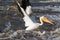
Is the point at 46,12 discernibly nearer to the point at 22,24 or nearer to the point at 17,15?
the point at 17,15

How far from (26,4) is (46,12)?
1449 mm

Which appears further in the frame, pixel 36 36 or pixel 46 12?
→ pixel 46 12

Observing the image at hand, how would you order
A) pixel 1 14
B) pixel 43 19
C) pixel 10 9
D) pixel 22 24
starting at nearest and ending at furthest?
pixel 43 19 < pixel 22 24 < pixel 1 14 < pixel 10 9

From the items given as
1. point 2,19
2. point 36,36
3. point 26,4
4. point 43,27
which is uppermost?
point 26,4

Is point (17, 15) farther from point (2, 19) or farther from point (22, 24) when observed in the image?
point (22, 24)

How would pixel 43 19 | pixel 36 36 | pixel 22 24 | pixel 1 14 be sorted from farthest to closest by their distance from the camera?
pixel 1 14, pixel 22 24, pixel 43 19, pixel 36 36

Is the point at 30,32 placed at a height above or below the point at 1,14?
below

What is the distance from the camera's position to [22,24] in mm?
9344

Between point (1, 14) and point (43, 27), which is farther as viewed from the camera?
point (1, 14)

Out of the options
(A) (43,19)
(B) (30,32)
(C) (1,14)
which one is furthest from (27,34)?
(C) (1,14)

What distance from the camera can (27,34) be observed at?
303 inches

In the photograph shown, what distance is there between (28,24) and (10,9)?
16.8 feet

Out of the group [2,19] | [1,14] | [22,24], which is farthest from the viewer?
[1,14]

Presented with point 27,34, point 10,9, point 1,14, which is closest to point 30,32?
point 27,34
